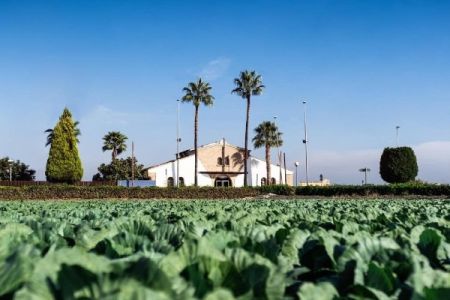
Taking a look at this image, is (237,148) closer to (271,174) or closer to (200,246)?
(271,174)

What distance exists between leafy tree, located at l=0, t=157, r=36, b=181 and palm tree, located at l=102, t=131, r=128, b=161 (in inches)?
747

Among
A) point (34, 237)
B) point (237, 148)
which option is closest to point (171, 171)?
point (237, 148)

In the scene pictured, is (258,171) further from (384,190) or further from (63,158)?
(384,190)

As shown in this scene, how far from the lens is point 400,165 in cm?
4522

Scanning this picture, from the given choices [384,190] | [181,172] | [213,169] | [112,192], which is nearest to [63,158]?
[112,192]

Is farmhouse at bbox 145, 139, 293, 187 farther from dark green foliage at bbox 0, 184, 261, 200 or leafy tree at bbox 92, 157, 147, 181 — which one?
dark green foliage at bbox 0, 184, 261, 200

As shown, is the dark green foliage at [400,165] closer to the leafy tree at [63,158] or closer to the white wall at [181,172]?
the white wall at [181,172]

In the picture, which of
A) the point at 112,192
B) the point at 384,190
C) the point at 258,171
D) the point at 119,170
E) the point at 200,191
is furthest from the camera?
the point at 119,170

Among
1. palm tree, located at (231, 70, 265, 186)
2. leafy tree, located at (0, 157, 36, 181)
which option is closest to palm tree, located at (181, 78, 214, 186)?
palm tree, located at (231, 70, 265, 186)

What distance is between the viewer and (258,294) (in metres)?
1.49

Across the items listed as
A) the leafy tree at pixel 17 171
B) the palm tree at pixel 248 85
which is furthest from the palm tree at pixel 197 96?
the leafy tree at pixel 17 171

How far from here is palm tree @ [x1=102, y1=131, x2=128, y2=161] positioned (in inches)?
3201

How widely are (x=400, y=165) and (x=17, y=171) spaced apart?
7020cm

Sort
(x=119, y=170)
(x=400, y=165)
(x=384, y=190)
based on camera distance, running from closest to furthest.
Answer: (x=384, y=190), (x=400, y=165), (x=119, y=170)
